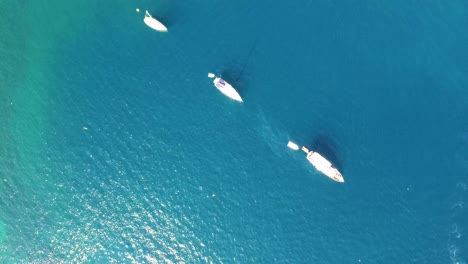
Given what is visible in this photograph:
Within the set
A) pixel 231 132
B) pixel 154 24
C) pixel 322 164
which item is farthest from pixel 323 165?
pixel 154 24

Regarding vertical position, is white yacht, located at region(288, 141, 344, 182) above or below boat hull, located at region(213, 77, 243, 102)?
below

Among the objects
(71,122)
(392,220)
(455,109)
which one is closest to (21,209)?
(71,122)

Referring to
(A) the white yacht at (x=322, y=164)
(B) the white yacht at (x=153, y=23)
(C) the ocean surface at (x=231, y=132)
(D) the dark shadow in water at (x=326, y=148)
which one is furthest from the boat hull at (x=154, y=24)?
(D) the dark shadow in water at (x=326, y=148)

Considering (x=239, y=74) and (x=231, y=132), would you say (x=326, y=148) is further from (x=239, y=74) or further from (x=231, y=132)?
(x=239, y=74)

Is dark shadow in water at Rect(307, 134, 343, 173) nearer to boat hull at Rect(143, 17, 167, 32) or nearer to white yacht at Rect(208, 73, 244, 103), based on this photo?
white yacht at Rect(208, 73, 244, 103)

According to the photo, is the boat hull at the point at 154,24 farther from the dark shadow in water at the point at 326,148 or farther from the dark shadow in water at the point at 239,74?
the dark shadow in water at the point at 326,148

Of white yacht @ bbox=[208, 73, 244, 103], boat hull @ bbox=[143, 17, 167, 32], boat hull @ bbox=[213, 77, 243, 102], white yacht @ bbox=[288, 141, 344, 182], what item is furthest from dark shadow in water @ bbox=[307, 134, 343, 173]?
boat hull @ bbox=[143, 17, 167, 32]
